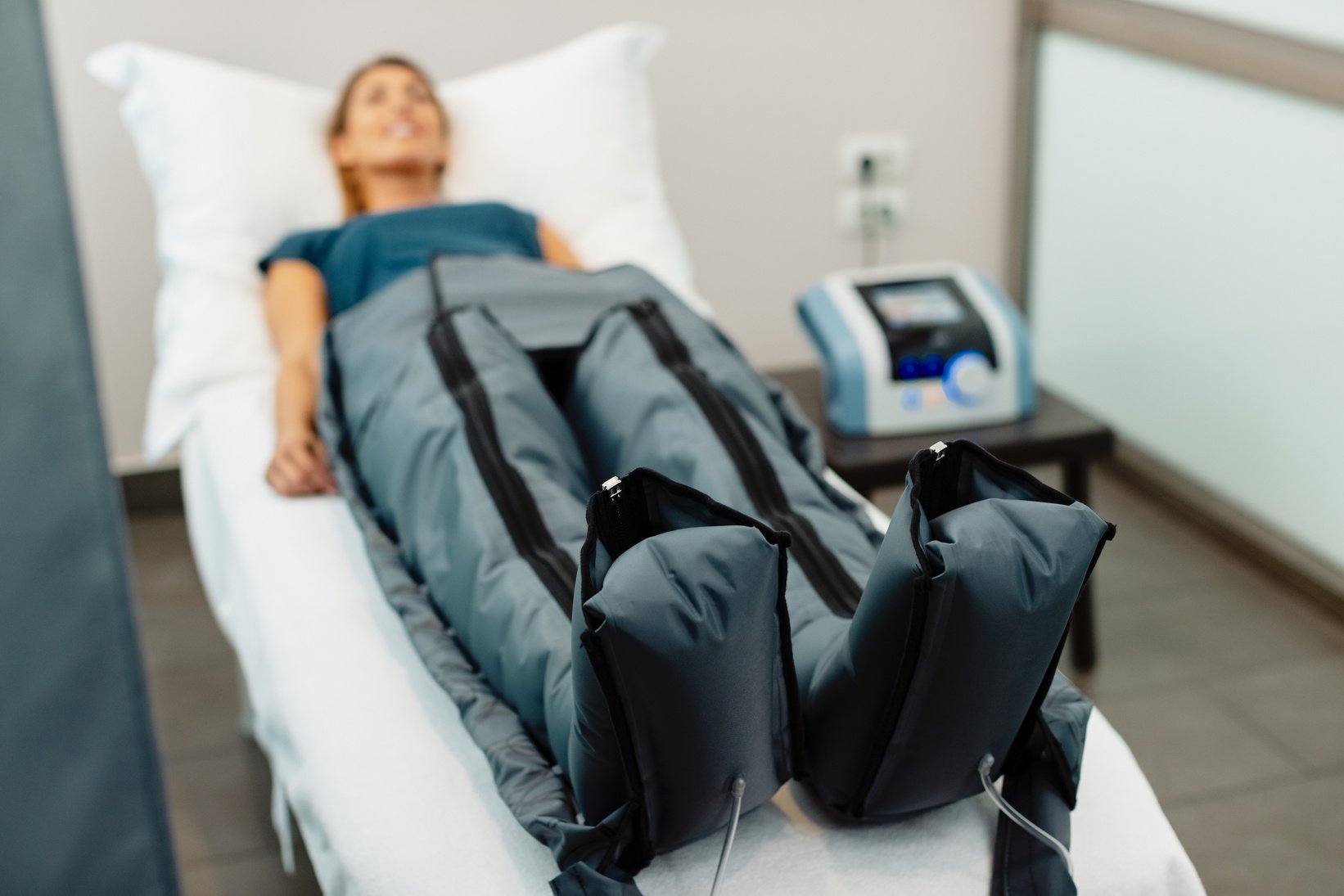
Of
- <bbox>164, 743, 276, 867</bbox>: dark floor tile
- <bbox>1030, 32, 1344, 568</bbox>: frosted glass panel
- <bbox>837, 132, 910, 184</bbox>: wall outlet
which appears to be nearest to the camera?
<bbox>164, 743, 276, 867</bbox>: dark floor tile

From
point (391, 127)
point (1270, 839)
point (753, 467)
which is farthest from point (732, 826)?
point (391, 127)

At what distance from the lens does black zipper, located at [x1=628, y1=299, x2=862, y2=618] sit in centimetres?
119

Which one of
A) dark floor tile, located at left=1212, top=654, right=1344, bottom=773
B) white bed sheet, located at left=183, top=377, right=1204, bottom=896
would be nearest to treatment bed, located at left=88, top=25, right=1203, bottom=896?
white bed sheet, located at left=183, top=377, right=1204, bottom=896

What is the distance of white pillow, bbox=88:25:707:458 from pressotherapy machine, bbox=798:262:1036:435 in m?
0.30

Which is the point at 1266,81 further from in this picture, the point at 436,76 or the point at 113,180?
the point at 113,180

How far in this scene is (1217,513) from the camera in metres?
2.33

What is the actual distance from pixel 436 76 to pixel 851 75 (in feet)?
2.64

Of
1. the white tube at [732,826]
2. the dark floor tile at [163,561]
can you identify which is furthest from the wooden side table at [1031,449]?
the dark floor tile at [163,561]

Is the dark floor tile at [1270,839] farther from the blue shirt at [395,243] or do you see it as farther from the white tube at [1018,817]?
the blue shirt at [395,243]

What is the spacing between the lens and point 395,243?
1.96 m

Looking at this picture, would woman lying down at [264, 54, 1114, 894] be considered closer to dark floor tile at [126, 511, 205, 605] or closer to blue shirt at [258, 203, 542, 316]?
blue shirt at [258, 203, 542, 316]

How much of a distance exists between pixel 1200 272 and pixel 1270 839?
1042 millimetres

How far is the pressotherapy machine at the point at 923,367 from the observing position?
6.16 feet

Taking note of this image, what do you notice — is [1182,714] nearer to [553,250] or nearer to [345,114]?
[553,250]
